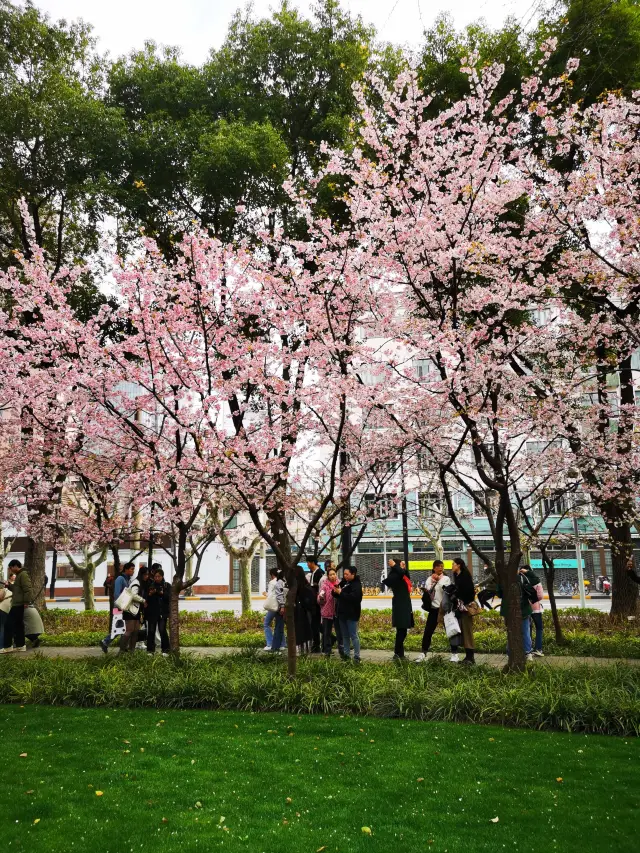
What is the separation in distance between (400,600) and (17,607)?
780cm

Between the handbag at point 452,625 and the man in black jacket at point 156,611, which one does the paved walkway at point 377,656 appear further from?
the man in black jacket at point 156,611

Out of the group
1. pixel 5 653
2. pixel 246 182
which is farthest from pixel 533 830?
pixel 246 182

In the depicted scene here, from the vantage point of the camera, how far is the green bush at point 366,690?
7086 millimetres

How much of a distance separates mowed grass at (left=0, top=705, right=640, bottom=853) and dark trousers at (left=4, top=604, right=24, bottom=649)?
22.5 feet

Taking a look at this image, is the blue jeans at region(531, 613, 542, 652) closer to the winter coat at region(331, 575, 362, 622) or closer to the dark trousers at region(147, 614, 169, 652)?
the winter coat at region(331, 575, 362, 622)

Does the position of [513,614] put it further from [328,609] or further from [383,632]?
[383,632]

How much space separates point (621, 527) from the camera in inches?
611

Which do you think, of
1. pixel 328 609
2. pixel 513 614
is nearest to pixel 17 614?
pixel 328 609

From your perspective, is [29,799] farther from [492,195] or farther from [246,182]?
[246,182]

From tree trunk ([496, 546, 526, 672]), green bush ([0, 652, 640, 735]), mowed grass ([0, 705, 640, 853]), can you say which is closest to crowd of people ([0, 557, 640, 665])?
tree trunk ([496, 546, 526, 672])

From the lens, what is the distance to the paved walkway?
10484mm

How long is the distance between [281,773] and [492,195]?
25.3 feet

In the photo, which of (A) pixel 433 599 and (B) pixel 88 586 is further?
(B) pixel 88 586

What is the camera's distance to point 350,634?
11.0 meters
